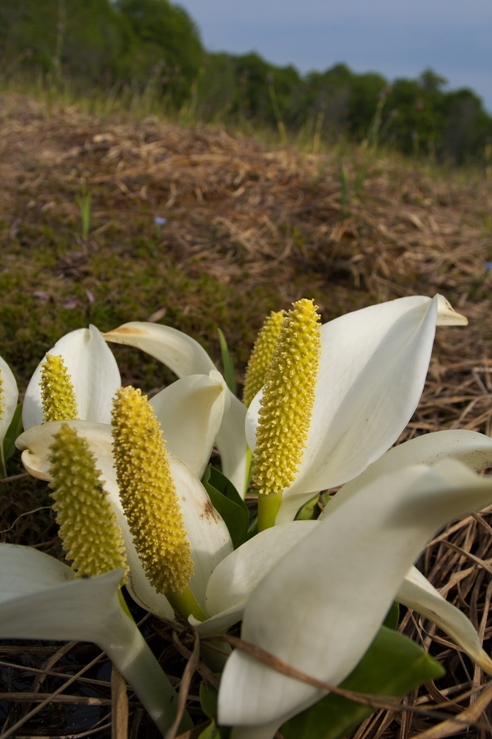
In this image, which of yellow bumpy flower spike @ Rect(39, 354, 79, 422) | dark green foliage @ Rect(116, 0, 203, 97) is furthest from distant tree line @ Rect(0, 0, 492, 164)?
yellow bumpy flower spike @ Rect(39, 354, 79, 422)

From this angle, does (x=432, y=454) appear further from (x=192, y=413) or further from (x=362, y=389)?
(x=192, y=413)

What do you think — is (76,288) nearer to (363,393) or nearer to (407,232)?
(363,393)

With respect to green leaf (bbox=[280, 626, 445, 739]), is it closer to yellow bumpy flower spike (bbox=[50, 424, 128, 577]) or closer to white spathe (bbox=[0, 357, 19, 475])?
yellow bumpy flower spike (bbox=[50, 424, 128, 577])

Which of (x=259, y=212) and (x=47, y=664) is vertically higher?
(x=259, y=212)

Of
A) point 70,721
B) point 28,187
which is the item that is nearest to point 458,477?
point 70,721

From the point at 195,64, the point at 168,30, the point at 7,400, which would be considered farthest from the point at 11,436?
the point at 168,30

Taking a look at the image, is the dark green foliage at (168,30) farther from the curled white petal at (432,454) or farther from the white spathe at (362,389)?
the curled white petal at (432,454)

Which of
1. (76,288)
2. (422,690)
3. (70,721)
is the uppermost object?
(76,288)
